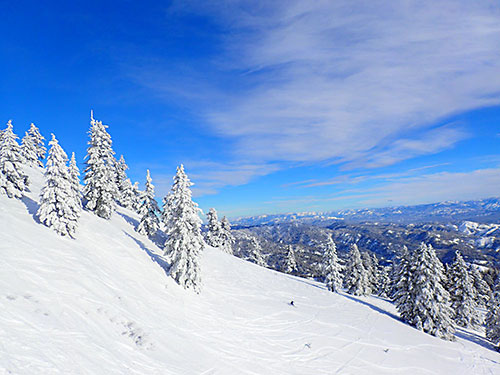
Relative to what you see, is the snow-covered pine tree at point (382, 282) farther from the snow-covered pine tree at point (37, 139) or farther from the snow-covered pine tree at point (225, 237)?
the snow-covered pine tree at point (37, 139)

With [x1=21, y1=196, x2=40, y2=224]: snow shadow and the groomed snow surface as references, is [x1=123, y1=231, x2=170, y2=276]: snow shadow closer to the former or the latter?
the groomed snow surface

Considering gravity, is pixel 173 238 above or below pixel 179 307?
above

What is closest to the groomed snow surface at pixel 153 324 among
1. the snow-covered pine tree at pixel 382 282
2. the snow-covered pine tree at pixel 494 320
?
the snow-covered pine tree at pixel 494 320

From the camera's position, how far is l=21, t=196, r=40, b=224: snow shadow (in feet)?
63.7

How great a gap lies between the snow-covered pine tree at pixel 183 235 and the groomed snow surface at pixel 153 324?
137cm

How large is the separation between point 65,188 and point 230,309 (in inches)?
682

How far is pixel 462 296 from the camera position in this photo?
133 feet

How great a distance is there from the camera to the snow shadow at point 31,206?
63.7ft

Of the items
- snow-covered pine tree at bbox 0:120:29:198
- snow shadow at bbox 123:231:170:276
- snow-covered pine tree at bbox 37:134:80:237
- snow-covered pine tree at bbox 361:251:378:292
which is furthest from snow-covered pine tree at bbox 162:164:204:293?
snow-covered pine tree at bbox 361:251:378:292

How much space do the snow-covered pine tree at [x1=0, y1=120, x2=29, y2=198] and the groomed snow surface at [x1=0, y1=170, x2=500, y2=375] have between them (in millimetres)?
1117

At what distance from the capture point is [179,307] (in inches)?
727

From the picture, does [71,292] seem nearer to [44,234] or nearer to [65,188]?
[44,234]

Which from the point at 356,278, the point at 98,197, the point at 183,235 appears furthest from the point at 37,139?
the point at 356,278

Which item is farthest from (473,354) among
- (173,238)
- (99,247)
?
(99,247)
